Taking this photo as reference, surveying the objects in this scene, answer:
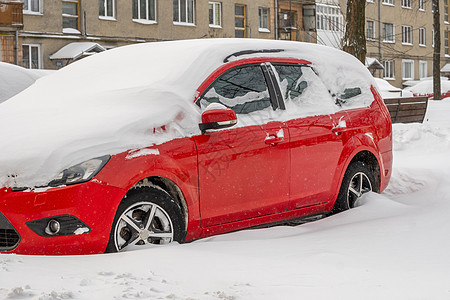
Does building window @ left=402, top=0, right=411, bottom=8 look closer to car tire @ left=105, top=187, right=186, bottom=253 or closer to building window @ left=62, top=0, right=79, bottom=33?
building window @ left=62, top=0, right=79, bottom=33

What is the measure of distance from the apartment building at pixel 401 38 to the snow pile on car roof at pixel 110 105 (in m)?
43.1

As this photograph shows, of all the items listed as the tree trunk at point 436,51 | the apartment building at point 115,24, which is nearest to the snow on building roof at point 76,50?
the apartment building at point 115,24

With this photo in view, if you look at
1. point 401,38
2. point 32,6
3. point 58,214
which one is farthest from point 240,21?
point 58,214

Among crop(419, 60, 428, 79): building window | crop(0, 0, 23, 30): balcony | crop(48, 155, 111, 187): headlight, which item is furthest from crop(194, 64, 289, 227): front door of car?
crop(419, 60, 428, 79): building window

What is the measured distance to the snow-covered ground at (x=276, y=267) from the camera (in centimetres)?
387

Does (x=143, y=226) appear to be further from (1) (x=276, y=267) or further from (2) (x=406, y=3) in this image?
(2) (x=406, y=3)

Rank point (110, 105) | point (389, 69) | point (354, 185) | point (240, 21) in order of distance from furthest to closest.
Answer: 1. point (389, 69)
2. point (240, 21)
3. point (354, 185)
4. point (110, 105)

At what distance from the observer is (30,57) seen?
3016 cm

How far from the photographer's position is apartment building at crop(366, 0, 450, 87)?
5100cm

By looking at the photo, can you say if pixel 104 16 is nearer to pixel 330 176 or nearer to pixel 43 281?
pixel 330 176

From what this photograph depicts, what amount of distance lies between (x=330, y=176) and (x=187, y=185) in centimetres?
173

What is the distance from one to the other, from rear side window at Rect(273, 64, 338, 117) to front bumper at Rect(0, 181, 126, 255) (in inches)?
79.9

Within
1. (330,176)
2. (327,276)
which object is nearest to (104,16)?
(330,176)

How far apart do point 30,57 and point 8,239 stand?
1052 inches
